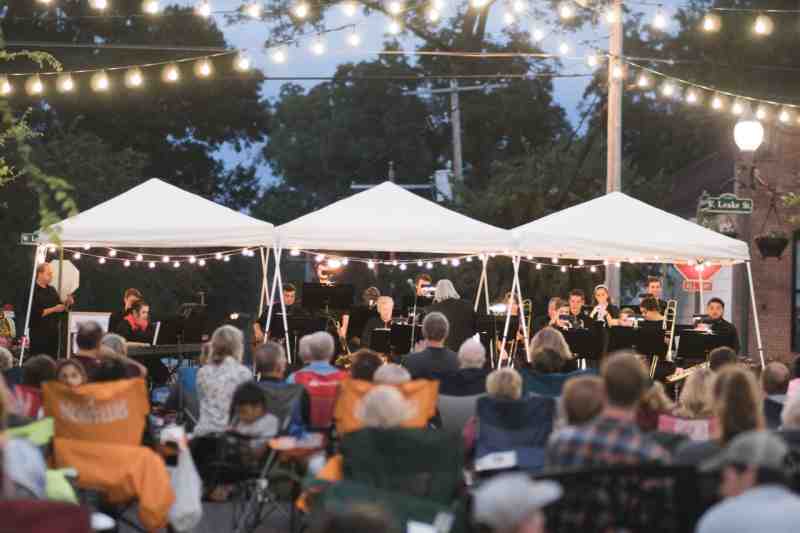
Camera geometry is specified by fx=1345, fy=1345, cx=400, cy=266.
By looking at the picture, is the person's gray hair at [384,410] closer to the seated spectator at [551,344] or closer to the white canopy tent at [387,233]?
the seated spectator at [551,344]

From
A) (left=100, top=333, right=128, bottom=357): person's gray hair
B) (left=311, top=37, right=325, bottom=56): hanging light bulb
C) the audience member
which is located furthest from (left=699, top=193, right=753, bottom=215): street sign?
(left=100, top=333, right=128, bottom=357): person's gray hair

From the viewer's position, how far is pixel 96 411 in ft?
26.1

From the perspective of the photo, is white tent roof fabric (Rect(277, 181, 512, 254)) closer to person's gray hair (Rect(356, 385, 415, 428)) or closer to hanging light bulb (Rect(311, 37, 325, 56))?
hanging light bulb (Rect(311, 37, 325, 56))

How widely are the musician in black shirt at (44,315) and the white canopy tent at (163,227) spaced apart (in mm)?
150

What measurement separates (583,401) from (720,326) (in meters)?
10.1

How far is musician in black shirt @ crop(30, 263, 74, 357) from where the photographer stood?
594 inches

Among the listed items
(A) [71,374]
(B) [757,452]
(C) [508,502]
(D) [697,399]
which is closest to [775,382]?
(D) [697,399]

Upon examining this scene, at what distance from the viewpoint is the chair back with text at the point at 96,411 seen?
313 inches

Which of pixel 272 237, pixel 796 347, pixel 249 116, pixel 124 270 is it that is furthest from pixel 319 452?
pixel 249 116

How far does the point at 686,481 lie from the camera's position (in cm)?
563

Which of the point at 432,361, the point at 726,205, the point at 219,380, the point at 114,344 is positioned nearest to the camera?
the point at 219,380

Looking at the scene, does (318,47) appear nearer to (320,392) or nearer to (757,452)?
(320,392)

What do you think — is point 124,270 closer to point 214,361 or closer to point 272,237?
point 272,237

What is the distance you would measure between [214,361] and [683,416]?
328 centimetres
